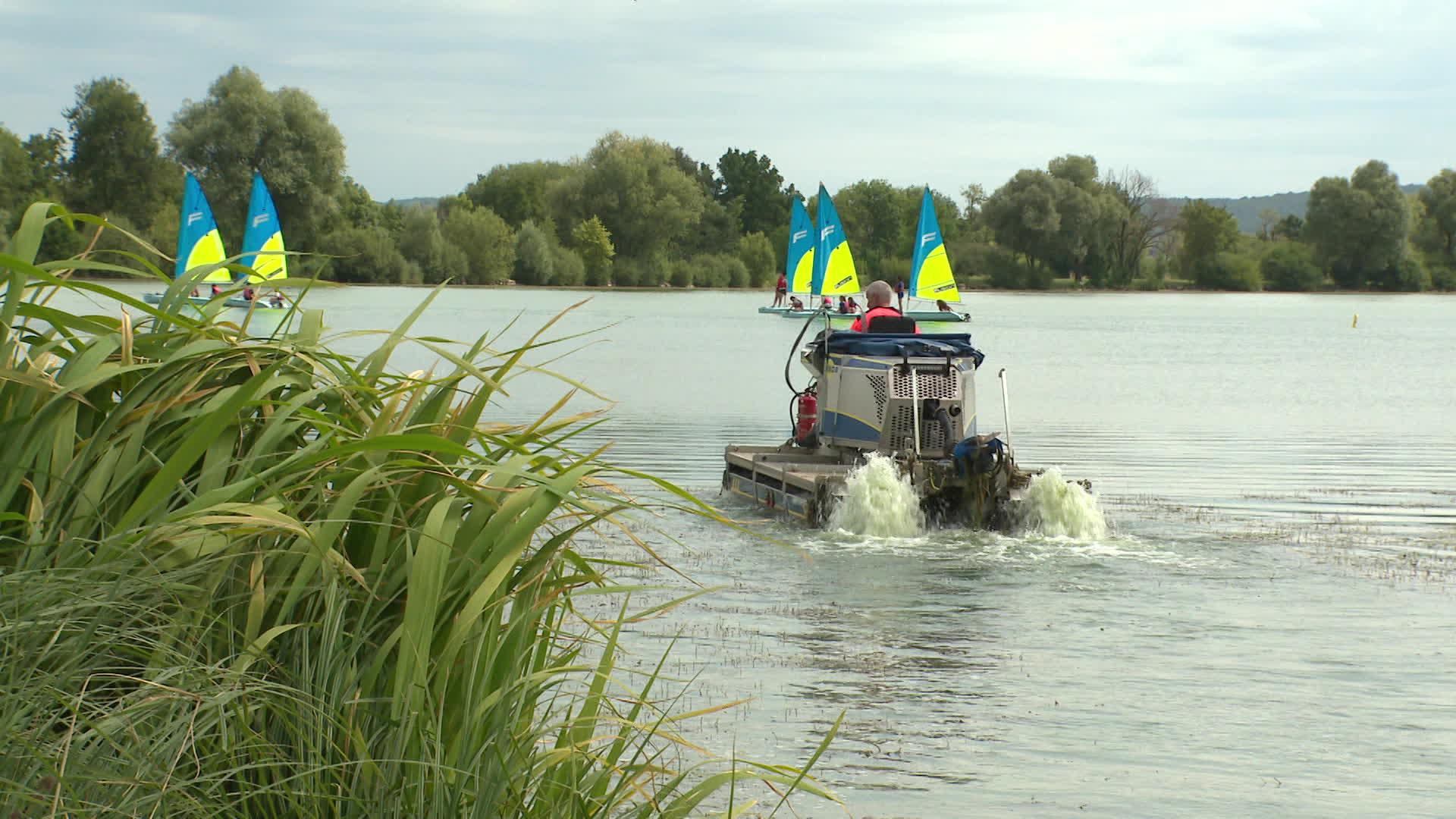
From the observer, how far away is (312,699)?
3.22m

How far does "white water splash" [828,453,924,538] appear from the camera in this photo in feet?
42.7

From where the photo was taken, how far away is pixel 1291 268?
131375mm

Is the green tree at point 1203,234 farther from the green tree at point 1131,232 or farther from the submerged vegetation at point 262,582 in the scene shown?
the submerged vegetation at point 262,582

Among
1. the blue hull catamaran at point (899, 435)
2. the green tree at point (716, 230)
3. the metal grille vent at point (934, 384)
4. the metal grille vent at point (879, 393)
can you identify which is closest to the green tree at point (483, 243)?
the green tree at point (716, 230)

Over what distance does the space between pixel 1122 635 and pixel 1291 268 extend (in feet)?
430

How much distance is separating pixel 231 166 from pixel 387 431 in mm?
90576

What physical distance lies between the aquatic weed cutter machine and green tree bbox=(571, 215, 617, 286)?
9998 cm

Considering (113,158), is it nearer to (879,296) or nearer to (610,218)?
(610,218)

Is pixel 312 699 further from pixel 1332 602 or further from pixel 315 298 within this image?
pixel 315 298

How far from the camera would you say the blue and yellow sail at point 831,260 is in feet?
187

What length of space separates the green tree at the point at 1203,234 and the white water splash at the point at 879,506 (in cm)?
12703

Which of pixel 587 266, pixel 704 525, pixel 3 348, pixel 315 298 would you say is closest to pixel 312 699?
pixel 3 348

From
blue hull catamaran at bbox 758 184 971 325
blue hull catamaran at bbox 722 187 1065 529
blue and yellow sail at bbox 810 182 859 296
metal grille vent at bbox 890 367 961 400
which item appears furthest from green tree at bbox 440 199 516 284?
metal grille vent at bbox 890 367 961 400

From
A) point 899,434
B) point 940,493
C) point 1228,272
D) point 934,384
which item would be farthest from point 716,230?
point 940,493
